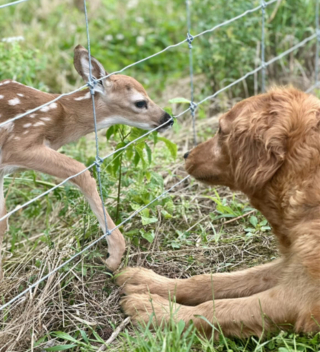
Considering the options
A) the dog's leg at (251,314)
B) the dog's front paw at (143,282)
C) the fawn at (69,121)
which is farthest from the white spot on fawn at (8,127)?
the dog's leg at (251,314)

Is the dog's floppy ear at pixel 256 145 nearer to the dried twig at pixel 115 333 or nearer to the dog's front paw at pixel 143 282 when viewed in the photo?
the dog's front paw at pixel 143 282

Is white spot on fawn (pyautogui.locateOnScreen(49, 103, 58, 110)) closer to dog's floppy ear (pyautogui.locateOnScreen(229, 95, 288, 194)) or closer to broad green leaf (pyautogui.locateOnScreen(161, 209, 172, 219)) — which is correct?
broad green leaf (pyautogui.locateOnScreen(161, 209, 172, 219))

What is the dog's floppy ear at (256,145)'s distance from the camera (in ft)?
10.2

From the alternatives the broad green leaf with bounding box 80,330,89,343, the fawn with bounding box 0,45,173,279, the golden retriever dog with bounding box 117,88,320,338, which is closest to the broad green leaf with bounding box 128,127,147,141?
the fawn with bounding box 0,45,173,279

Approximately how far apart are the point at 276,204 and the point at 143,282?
3.44 ft

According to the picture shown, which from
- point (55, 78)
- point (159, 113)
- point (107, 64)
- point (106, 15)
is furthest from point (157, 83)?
point (159, 113)

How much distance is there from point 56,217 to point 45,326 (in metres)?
1.38

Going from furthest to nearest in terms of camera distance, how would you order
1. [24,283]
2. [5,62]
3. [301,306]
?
[5,62] → [24,283] → [301,306]

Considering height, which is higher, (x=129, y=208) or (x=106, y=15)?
(x=106, y=15)

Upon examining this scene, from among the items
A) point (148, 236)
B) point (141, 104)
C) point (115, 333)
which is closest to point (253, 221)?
point (148, 236)

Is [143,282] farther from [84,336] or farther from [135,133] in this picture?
[135,133]

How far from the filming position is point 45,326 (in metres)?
3.41

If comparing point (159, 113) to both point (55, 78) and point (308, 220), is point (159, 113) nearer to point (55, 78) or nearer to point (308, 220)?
point (308, 220)

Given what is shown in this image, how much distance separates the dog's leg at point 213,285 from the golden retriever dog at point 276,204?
13 millimetres
